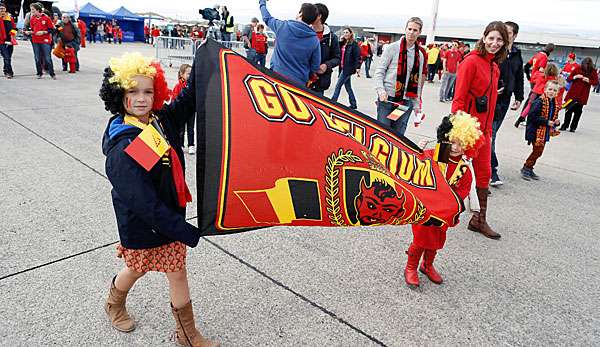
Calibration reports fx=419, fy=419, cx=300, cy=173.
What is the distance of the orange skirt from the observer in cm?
202

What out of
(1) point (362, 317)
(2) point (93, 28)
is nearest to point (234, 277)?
(1) point (362, 317)

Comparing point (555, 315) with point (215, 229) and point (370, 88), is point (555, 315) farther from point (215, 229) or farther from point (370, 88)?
point (370, 88)

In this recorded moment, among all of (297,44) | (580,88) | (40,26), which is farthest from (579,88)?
(40,26)

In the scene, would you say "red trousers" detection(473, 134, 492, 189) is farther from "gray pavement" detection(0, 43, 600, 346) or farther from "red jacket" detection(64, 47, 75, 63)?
"red jacket" detection(64, 47, 75, 63)

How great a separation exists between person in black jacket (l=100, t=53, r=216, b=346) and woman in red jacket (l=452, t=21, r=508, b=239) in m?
2.55

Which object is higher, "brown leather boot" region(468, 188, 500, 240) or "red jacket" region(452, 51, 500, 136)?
"red jacket" region(452, 51, 500, 136)

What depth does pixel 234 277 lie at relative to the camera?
2844mm

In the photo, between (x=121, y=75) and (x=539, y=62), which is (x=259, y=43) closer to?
(x=539, y=62)

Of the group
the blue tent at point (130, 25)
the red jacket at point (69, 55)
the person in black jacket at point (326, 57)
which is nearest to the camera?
the person in black jacket at point (326, 57)

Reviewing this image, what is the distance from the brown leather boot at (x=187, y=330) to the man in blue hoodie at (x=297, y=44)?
298 centimetres

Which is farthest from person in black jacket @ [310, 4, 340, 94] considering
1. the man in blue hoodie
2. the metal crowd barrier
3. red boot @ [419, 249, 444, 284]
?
the metal crowd barrier

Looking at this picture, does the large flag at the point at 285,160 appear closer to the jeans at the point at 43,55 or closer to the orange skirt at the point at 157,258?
the orange skirt at the point at 157,258

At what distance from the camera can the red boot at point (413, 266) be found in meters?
2.90

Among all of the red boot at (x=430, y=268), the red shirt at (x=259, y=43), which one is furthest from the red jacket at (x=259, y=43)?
the red boot at (x=430, y=268)
